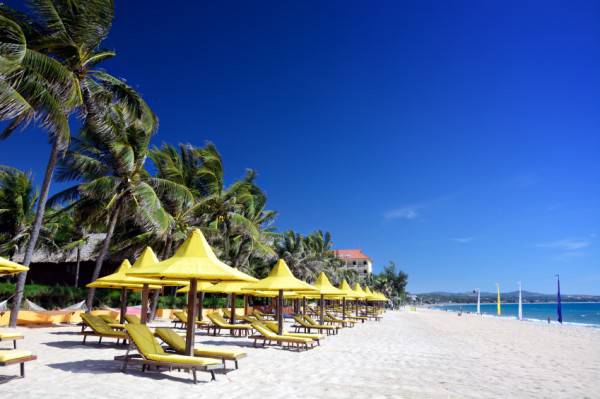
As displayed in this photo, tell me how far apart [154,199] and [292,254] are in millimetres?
23355

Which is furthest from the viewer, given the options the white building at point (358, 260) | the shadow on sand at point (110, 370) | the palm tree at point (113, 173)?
the white building at point (358, 260)

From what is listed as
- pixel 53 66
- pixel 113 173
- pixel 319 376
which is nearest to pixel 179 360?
pixel 319 376

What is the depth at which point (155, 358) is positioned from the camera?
6777 mm

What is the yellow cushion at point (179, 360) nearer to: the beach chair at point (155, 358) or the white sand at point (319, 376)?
the beach chair at point (155, 358)

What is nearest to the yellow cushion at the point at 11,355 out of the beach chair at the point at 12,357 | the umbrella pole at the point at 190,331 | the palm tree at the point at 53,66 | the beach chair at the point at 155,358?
the beach chair at the point at 12,357

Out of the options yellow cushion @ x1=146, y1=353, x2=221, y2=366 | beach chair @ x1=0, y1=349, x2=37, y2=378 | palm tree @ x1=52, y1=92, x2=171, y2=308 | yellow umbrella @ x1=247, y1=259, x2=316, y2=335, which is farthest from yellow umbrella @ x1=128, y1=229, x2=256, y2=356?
palm tree @ x1=52, y1=92, x2=171, y2=308

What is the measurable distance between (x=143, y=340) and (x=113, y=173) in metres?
12.5

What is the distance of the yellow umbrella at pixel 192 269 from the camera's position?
731cm

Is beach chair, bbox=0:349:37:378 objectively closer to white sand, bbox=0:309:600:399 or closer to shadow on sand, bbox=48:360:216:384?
white sand, bbox=0:309:600:399

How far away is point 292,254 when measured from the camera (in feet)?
129

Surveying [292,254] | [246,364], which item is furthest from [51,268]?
[246,364]

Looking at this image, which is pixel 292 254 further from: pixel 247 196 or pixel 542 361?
pixel 542 361

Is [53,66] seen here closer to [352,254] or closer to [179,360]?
[179,360]

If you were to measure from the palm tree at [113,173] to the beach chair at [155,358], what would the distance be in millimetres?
10075
